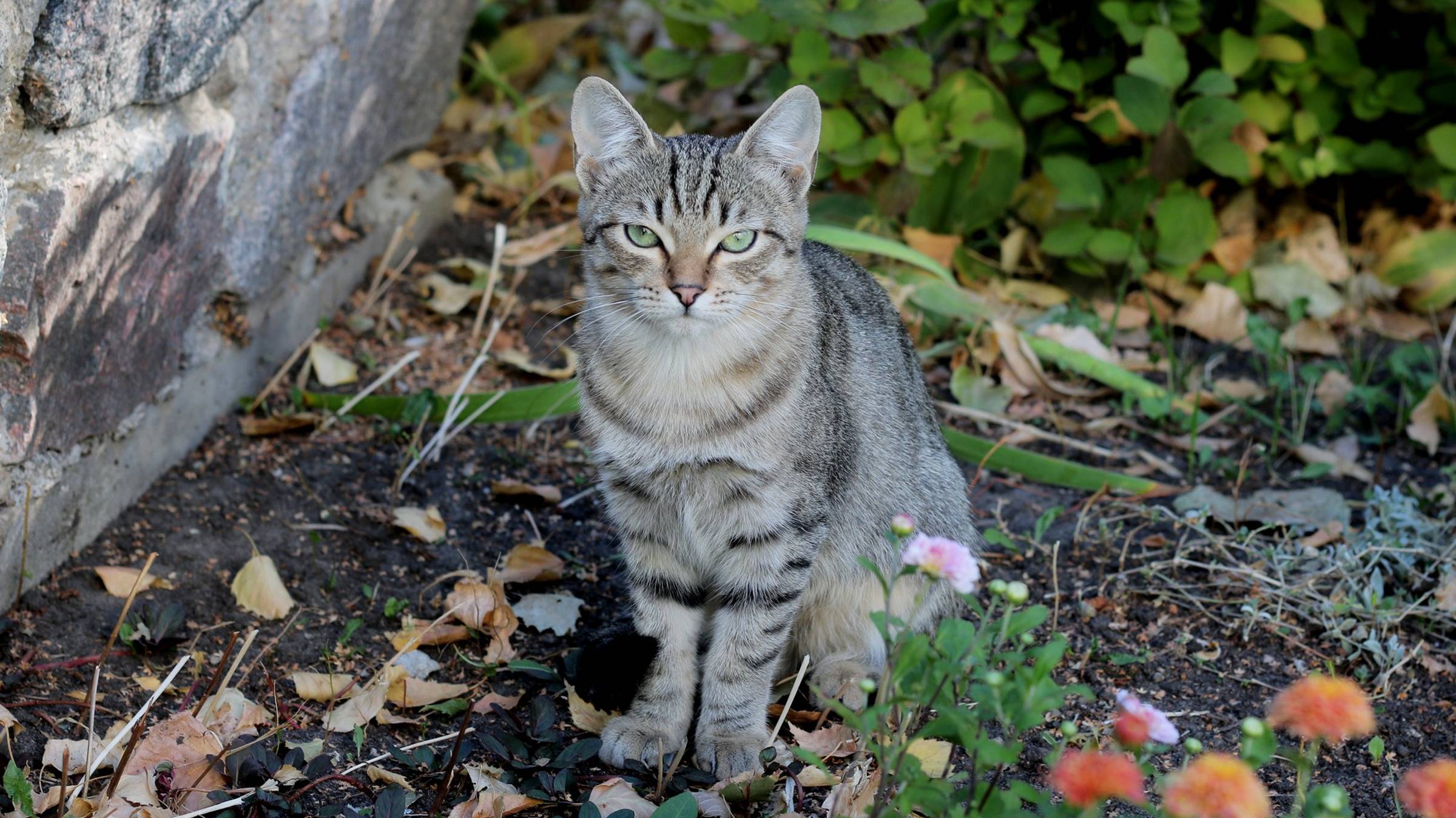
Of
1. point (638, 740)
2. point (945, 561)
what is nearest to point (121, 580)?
point (638, 740)

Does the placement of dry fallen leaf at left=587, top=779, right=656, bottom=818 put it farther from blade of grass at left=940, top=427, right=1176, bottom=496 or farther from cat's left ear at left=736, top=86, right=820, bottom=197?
blade of grass at left=940, top=427, right=1176, bottom=496

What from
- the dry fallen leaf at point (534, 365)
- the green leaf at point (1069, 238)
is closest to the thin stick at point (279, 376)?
the dry fallen leaf at point (534, 365)

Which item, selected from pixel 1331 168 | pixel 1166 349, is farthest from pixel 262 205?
pixel 1331 168

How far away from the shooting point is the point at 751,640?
285cm

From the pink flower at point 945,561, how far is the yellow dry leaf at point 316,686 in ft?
4.74

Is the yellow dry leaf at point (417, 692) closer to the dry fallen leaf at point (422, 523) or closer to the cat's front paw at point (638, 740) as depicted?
the cat's front paw at point (638, 740)

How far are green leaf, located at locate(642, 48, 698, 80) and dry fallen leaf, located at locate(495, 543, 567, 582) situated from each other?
6.79 feet

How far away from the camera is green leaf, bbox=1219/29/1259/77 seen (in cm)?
448

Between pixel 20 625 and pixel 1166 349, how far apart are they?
11.3 ft

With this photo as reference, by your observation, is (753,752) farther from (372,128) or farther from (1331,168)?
(1331,168)

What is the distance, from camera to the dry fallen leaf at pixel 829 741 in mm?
2781

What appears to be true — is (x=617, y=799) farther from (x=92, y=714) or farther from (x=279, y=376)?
(x=279, y=376)

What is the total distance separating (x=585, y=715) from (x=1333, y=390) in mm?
2723

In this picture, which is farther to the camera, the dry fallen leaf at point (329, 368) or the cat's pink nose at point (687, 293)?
the dry fallen leaf at point (329, 368)
